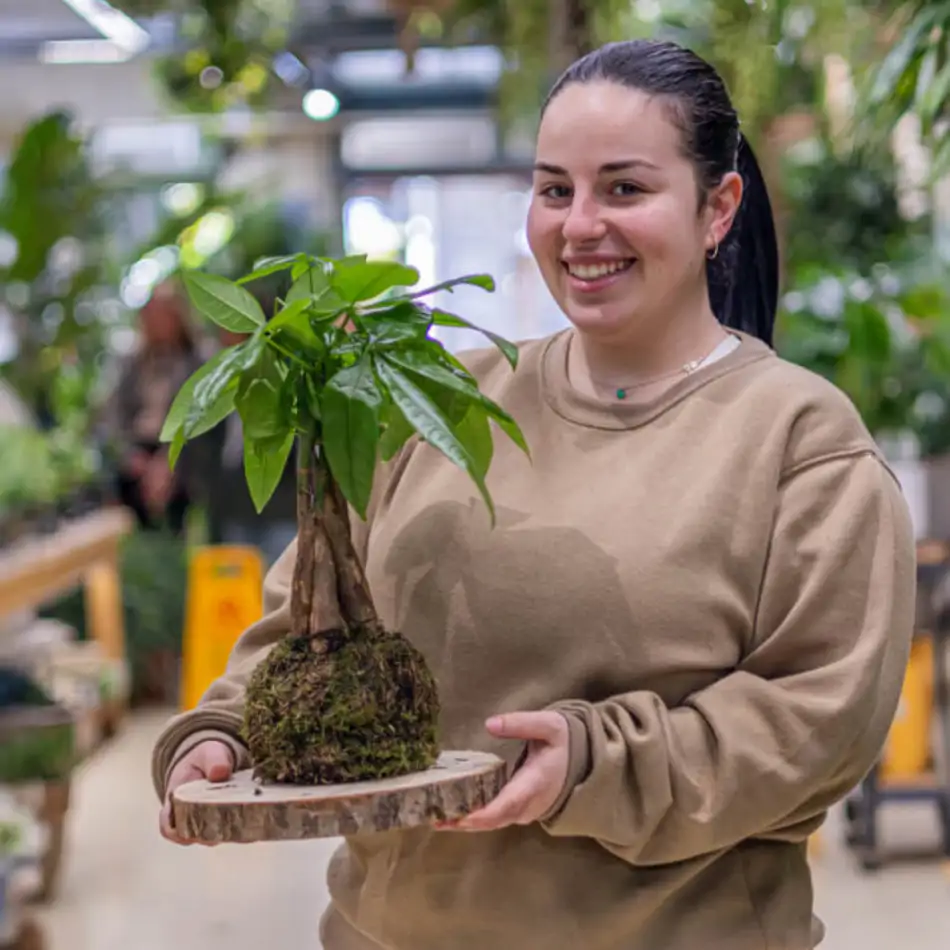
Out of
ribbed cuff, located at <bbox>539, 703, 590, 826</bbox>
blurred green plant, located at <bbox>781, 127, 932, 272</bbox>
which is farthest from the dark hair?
blurred green plant, located at <bbox>781, 127, 932, 272</bbox>

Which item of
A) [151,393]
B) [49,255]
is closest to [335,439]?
[151,393]

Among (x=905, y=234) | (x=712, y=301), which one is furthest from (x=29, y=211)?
(x=712, y=301)

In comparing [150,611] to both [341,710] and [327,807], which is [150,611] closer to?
[341,710]

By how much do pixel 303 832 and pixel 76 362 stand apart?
715 centimetres

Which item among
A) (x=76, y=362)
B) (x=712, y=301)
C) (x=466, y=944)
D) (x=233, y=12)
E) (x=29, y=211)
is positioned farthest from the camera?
(x=76, y=362)

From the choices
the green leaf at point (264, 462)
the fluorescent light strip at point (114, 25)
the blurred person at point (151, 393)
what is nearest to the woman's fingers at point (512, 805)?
the green leaf at point (264, 462)

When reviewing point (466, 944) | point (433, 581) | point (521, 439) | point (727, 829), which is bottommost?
point (466, 944)

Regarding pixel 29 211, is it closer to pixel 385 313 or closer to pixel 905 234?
pixel 905 234

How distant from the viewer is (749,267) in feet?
5.48

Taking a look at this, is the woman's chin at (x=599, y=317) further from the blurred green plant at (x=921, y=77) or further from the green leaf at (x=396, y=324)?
the blurred green plant at (x=921, y=77)

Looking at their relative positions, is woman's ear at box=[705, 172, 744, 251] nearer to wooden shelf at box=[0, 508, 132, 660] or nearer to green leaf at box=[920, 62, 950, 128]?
green leaf at box=[920, 62, 950, 128]

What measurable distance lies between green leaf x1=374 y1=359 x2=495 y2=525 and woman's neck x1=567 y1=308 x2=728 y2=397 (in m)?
0.24

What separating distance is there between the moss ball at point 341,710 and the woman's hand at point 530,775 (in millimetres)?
83

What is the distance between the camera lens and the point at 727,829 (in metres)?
1.40
